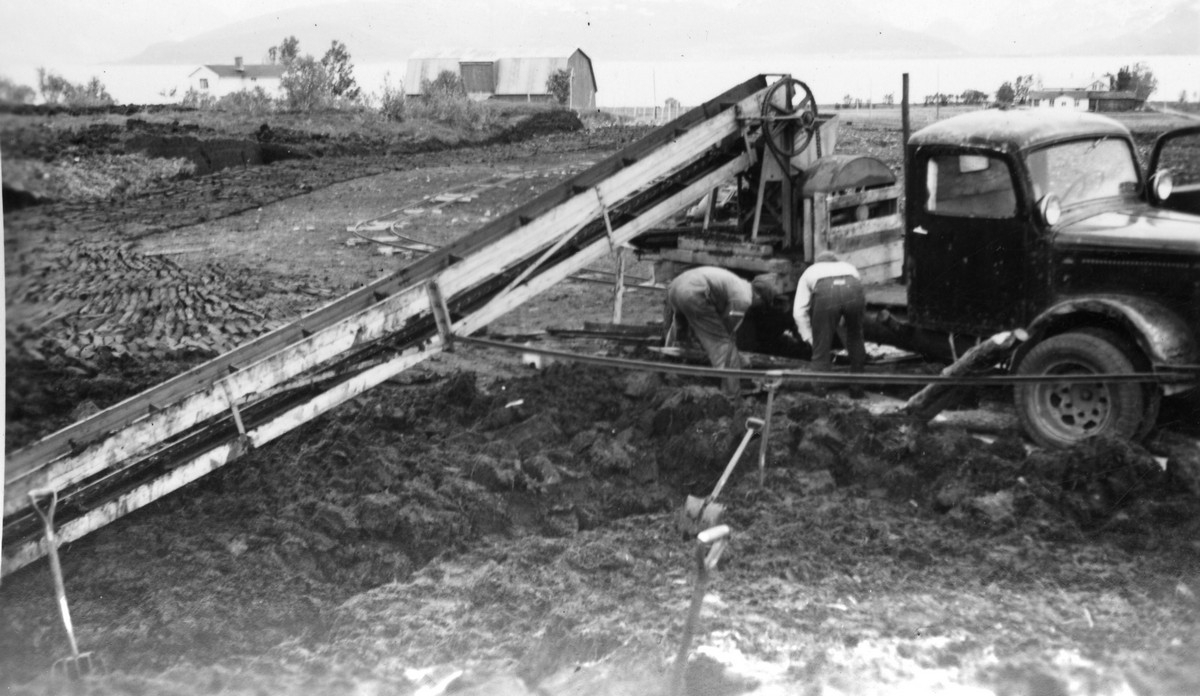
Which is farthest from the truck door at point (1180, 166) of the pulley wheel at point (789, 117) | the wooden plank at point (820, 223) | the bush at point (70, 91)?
the bush at point (70, 91)

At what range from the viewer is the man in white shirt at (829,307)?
4.81 metres

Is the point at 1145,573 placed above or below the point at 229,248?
below

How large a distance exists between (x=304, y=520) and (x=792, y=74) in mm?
2849

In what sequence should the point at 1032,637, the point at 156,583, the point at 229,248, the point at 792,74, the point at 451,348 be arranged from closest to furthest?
the point at 1032,637 < the point at 156,583 < the point at 451,348 < the point at 792,74 < the point at 229,248

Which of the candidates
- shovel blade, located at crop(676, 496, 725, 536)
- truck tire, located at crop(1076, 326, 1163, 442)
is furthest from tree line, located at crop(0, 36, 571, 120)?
truck tire, located at crop(1076, 326, 1163, 442)

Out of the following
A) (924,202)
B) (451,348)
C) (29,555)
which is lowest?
(29,555)

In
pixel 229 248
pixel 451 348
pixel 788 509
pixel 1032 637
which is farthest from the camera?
pixel 229 248

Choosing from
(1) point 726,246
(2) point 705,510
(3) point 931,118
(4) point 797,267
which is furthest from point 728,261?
(2) point 705,510

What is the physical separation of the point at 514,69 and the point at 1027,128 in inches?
82.3

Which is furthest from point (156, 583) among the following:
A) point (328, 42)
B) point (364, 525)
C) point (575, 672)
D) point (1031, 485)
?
point (1031, 485)

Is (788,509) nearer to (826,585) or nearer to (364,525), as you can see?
(826,585)

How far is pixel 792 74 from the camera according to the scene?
16.4 feet

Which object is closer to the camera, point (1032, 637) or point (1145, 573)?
point (1032, 637)

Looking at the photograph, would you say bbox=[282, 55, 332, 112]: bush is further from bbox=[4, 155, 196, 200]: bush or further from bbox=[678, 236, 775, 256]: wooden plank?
bbox=[678, 236, 775, 256]: wooden plank
